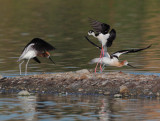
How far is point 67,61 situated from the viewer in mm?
20859

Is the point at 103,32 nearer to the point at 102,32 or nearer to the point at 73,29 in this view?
the point at 102,32

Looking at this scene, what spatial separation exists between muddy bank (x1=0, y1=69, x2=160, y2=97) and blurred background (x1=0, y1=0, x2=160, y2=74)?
7.59 feet

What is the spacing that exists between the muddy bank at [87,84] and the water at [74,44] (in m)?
0.80

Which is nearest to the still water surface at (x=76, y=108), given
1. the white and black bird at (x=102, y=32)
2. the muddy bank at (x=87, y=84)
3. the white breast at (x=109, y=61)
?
the muddy bank at (x=87, y=84)

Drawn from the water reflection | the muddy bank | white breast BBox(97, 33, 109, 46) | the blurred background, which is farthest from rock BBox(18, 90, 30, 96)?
white breast BBox(97, 33, 109, 46)

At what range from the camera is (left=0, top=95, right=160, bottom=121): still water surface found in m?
11.8

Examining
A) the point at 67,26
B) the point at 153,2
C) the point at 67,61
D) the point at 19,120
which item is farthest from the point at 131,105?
the point at 153,2

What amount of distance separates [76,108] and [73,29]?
19.6 meters

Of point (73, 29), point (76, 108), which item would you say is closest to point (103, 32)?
point (76, 108)

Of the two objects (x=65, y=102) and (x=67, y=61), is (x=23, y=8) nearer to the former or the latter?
(x=67, y=61)

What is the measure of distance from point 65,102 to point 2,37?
16.5 m

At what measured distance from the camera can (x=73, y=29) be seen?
32.3m

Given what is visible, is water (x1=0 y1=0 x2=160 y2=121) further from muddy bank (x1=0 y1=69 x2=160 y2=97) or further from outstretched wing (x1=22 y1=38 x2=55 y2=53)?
outstretched wing (x1=22 y1=38 x2=55 y2=53)

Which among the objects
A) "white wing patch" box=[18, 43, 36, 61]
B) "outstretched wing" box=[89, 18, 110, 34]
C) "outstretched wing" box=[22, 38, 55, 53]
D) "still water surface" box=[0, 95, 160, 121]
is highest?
"outstretched wing" box=[89, 18, 110, 34]
